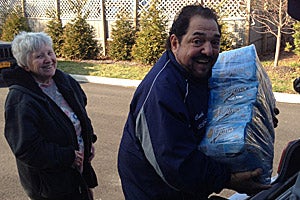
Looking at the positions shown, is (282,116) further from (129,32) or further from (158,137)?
(129,32)

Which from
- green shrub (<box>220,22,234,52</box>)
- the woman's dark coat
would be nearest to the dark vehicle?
green shrub (<box>220,22,234,52</box>)

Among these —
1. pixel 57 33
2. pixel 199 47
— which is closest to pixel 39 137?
pixel 199 47

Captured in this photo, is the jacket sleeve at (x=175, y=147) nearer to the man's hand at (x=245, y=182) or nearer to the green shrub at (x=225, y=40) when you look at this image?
the man's hand at (x=245, y=182)

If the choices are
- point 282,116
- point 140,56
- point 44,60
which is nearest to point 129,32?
point 140,56

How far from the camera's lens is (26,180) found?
2.71 metres

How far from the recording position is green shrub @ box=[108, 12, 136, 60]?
40.9 feet

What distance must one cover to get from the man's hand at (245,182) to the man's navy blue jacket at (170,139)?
1.9 inches

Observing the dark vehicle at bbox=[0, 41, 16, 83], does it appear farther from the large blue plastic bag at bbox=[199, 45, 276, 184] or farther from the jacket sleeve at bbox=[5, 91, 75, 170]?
the large blue plastic bag at bbox=[199, 45, 276, 184]

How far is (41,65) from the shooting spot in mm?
2684

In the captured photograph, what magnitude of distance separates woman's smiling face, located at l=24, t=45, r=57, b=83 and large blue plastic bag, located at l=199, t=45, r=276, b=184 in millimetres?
1133

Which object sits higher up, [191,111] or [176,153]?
[191,111]

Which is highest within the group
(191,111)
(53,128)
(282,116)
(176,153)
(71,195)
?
Result: (191,111)

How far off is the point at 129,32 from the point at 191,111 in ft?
35.7

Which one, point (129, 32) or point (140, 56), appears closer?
point (140, 56)
